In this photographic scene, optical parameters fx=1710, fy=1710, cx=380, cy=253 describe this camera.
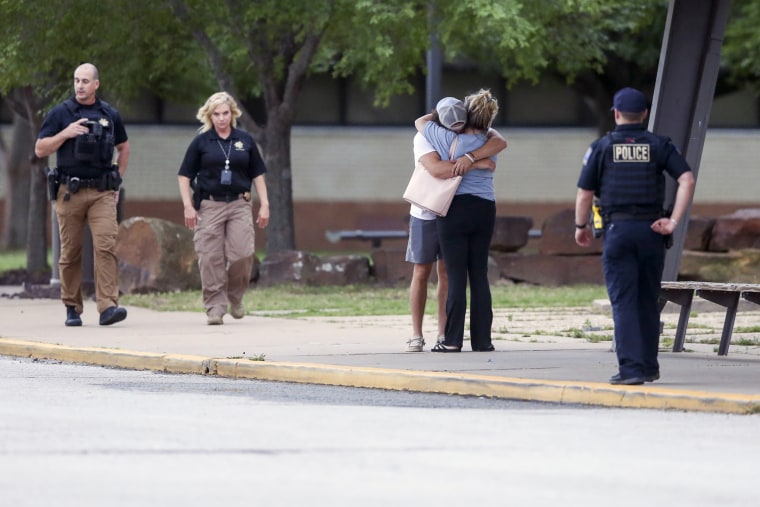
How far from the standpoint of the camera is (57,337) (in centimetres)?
1342

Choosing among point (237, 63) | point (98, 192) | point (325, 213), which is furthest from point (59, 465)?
point (325, 213)

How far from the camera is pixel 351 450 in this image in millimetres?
7484

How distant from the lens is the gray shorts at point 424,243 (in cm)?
1227

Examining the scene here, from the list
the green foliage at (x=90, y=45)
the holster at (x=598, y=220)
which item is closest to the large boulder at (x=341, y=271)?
the green foliage at (x=90, y=45)

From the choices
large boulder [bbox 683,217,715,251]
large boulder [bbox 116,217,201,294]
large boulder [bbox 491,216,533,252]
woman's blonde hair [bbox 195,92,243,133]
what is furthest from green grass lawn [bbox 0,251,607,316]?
woman's blonde hair [bbox 195,92,243,133]

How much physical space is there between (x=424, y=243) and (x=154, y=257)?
284 inches

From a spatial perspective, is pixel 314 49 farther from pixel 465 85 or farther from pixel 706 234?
pixel 465 85

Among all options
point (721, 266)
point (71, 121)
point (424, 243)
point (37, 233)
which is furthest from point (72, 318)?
point (37, 233)

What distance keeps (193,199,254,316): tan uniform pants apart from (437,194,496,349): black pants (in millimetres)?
3076

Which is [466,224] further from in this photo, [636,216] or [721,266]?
[721,266]

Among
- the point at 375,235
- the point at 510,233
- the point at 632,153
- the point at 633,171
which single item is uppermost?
the point at 632,153

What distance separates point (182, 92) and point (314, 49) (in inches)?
282

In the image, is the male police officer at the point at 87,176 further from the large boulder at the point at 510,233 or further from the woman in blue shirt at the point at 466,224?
the large boulder at the point at 510,233

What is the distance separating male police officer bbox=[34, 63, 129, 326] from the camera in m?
14.1
